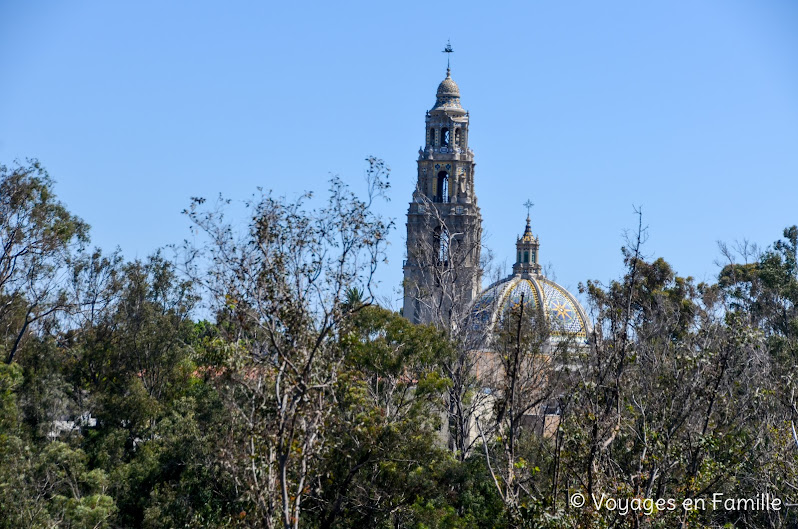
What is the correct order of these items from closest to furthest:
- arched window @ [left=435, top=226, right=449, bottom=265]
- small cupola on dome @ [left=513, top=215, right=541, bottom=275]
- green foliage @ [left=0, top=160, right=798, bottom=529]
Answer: green foliage @ [left=0, top=160, right=798, bottom=529]
arched window @ [left=435, top=226, right=449, bottom=265]
small cupola on dome @ [left=513, top=215, right=541, bottom=275]

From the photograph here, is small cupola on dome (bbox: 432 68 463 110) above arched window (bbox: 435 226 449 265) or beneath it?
above

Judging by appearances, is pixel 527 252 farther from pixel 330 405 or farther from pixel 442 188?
pixel 330 405

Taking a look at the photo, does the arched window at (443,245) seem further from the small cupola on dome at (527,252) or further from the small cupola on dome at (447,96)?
the small cupola on dome at (527,252)

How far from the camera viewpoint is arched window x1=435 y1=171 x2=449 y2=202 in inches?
2689

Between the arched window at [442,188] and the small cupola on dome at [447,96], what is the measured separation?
3.50m

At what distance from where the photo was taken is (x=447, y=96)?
67625mm

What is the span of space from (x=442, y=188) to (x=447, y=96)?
16.1 feet

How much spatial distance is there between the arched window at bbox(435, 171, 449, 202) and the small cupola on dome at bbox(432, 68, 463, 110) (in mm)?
3502

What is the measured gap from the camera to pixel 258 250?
53.8ft

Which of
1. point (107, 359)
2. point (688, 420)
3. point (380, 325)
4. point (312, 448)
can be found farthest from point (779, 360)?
point (312, 448)

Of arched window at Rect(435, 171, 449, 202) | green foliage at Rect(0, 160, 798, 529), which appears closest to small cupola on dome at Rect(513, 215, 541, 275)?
arched window at Rect(435, 171, 449, 202)

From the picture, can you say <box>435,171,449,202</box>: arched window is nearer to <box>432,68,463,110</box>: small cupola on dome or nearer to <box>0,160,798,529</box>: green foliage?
<box>432,68,463,110</box>: small cupola on dome

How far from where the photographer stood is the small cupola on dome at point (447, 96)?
67.6 m

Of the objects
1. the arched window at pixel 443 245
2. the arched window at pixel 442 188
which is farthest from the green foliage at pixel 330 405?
→ the arched window at pixel 442 188
